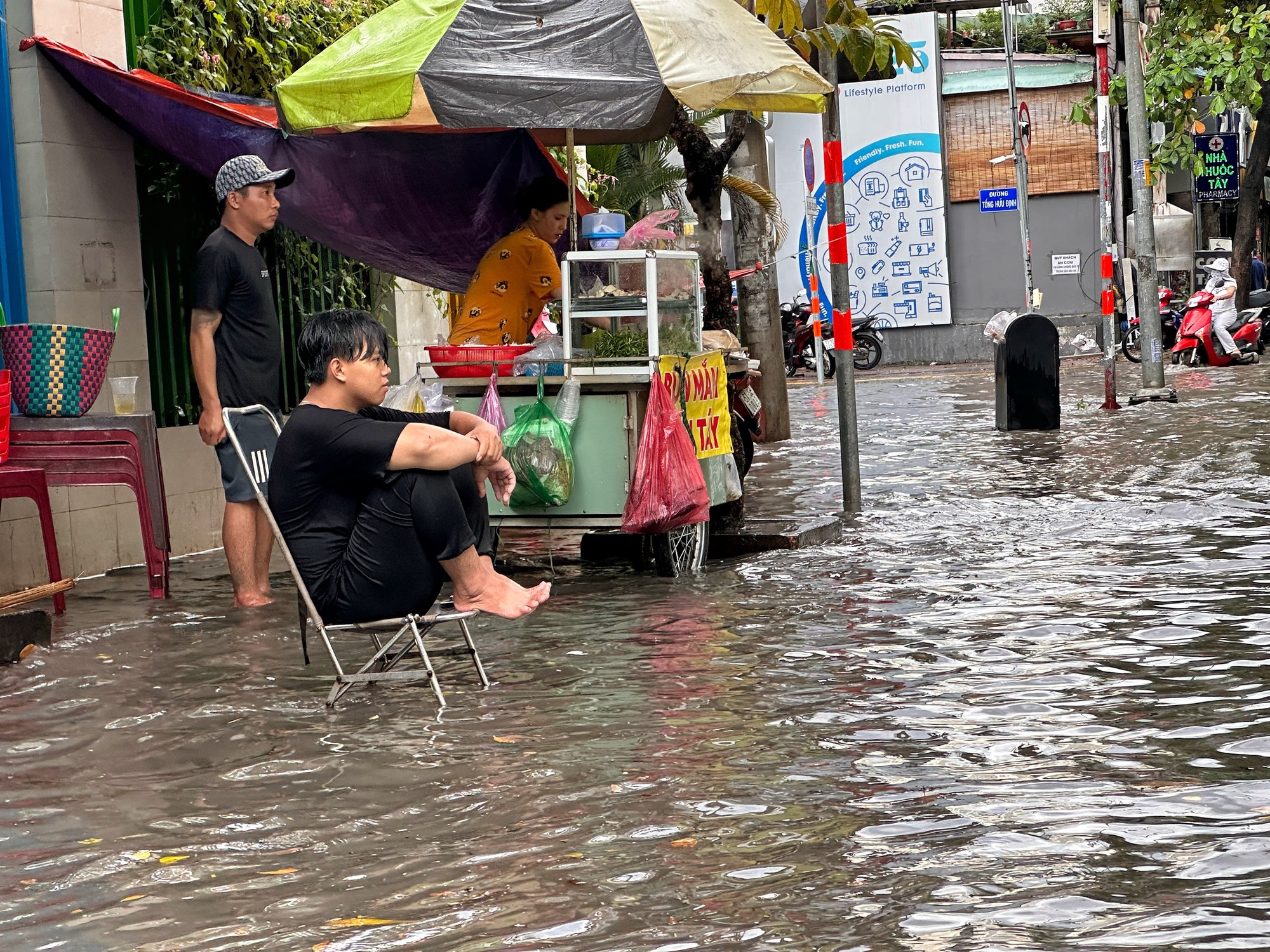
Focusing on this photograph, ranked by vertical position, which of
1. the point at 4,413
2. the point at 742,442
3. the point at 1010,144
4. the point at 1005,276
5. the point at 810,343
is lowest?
the point at 742,442

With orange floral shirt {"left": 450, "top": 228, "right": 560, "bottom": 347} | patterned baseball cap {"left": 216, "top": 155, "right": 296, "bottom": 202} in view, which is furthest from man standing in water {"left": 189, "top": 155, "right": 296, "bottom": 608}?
orange floral shirt {"left": 450, "top": 228, "right": 560, "bottom": 347}

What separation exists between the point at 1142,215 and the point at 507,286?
11.1 meters

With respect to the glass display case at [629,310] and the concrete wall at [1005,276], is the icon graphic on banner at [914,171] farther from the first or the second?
the glass display case at [629,310]

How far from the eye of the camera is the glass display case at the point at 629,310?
8.09 metres

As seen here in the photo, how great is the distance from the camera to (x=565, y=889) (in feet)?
12.5

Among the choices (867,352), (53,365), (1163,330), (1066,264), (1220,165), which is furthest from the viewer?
(1220,165)

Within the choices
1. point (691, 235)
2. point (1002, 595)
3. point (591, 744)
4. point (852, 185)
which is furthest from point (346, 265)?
point (852, 185)

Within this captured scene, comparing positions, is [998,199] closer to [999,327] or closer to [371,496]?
[999,327]

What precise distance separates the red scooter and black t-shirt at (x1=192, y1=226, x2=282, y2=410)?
18590mm

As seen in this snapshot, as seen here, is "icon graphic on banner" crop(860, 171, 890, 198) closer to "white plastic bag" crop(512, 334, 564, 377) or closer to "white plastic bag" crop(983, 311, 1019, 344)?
"white plastic bag" crop(983, 311, 1019, 344)

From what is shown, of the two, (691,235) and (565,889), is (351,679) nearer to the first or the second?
(565,889)

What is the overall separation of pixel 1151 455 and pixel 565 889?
9.63 metres

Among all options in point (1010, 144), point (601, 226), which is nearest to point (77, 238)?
point (601, 226)

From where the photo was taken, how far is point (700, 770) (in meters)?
4.73
